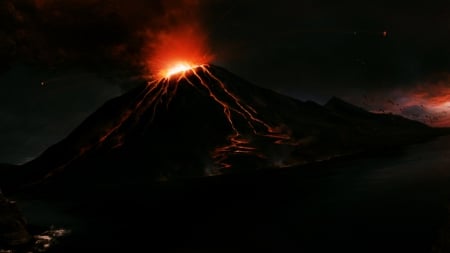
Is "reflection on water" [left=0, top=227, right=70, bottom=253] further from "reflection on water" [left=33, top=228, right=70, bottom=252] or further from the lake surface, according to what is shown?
the lake surface

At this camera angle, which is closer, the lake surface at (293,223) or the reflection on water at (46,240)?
the lake surface at (293,223)

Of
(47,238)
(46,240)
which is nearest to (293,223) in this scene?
(46,240)

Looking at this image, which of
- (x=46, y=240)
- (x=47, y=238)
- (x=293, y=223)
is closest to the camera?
(x=293, y=223)

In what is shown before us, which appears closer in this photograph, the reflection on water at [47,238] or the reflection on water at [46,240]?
the reflection on water at [46,240]

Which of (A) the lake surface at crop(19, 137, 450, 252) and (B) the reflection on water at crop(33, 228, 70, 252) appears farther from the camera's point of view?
(B) the reflection on water at crop(33, 228, 70, 252)

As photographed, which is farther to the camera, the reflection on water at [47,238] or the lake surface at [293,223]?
the reflection on water at [47,238]

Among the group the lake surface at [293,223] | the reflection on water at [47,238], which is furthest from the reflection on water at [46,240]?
the lake surface at [293,223]

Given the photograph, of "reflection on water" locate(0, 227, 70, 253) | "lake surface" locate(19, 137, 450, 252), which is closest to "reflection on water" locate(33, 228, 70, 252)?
"reflection on water" locate(0, 227, 70, 253)

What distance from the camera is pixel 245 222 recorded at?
46.4m

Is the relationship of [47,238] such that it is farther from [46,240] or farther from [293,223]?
[293,223]

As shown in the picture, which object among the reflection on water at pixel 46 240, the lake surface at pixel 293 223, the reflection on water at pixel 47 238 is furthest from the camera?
the reflection on water at pixel 47 238

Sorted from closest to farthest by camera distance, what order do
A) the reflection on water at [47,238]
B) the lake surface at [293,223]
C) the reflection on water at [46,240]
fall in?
the lake surface at [293,223]
the reflection on water at [46,240]
the reflection on water at [47,238]

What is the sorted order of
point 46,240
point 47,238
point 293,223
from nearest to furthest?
point 293,223
point 46,240
point 47,238

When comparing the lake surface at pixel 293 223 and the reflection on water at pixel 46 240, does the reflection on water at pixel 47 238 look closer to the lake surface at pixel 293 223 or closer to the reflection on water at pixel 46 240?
the reflection on water at pixel 46 240
